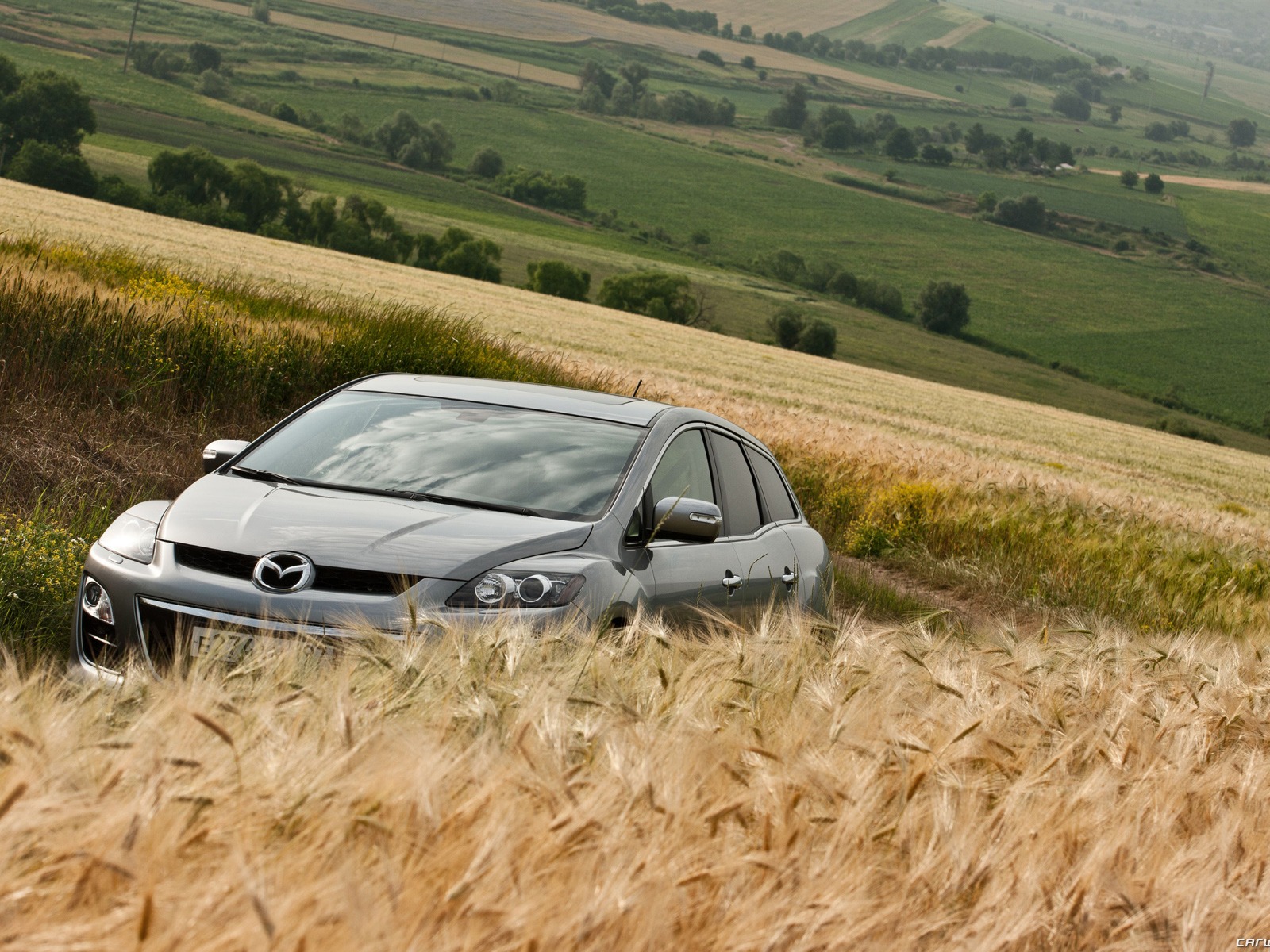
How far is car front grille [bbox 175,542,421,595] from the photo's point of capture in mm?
4605

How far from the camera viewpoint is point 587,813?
2066 millimetres

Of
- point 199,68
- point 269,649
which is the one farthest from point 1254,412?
point 199,68

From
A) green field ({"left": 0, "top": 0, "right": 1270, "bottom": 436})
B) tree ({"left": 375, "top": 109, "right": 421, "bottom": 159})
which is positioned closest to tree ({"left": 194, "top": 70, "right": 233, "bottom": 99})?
green field ({"left": 0, "top": 0, "right": 1270, "bottom": 436})

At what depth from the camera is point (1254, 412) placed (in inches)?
3856

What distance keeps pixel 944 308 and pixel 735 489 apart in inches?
4483

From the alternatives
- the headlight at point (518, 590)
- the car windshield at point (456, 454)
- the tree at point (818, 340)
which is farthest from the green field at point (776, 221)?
the headlight at point (518, 590)

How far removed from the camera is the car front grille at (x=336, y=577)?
4.61 m

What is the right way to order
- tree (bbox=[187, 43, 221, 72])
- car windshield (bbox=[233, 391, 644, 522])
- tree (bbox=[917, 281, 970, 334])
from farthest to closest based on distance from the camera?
1. tree (bbox=[187, 43, 221, 72])
2. tree (bbox=[917, 281, 970, 334])
3. car windshield (bbox=[233, 391, 644, 522])

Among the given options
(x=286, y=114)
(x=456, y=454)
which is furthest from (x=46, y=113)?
(x=456, y=454)

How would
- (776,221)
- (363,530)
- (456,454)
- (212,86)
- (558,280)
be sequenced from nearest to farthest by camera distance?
(363,530), (456,454), (558,280), (776,221), (212,86)

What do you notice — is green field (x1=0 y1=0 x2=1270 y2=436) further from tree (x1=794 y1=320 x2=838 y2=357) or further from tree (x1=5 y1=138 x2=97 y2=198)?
tree (x1=5 y1=138 x2=97 y2=198)

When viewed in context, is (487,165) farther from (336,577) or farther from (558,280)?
(336,577)

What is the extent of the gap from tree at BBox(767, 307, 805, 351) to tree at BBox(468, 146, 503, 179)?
66.2m

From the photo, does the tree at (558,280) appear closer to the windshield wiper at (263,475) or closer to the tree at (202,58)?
the windshield wiper at (263,475)
